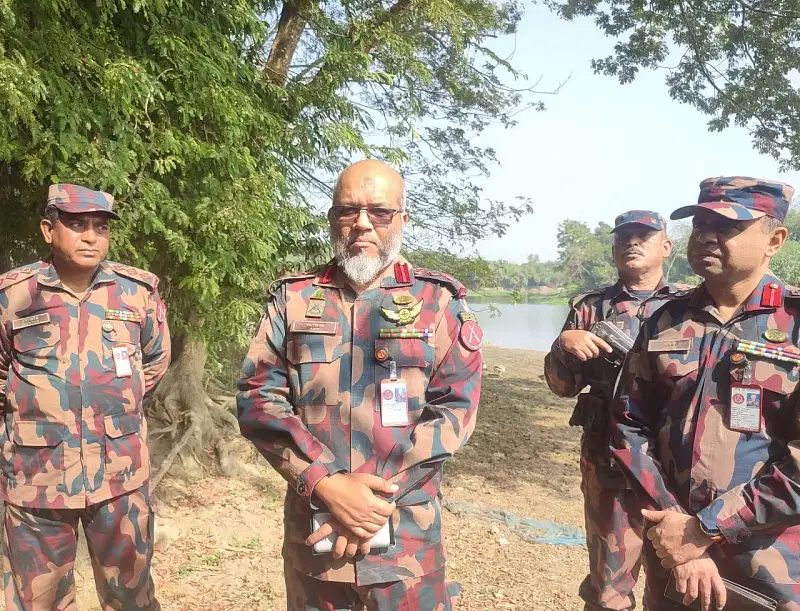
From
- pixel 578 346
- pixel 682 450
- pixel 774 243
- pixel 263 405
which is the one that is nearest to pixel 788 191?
pixel 774 243

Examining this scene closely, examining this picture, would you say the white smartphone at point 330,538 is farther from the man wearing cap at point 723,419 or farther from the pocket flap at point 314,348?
the man wearing cap at point 723,419

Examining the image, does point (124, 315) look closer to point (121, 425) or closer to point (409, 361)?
point (121, 425)

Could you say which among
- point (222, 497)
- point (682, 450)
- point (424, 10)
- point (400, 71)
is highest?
point (424, 10)

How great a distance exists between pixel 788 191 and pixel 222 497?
5.09 m

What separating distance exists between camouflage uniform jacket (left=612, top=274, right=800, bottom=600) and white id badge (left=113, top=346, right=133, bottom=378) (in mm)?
2203

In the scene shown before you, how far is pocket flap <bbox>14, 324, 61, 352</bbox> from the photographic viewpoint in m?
2.70

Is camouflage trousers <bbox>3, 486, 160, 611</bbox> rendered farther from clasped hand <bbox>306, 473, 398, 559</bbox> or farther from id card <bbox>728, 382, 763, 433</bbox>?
id card <bbox>728, 382, 763, 433</bbox>

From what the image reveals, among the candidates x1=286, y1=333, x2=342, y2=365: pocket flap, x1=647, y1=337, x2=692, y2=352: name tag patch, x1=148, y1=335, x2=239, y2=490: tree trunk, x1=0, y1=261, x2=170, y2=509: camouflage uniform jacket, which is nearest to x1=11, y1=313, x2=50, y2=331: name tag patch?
x1=0, y1=261, x2=170, y2=509: camouflage uniform jacket

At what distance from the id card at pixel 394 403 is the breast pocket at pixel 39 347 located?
1672 mm

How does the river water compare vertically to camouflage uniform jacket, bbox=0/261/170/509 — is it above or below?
below

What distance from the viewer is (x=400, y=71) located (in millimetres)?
6113

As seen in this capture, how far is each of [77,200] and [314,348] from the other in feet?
5.01

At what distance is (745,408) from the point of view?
1798mm

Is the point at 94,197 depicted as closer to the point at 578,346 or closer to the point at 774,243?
the point at 578,346
